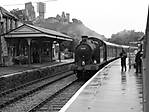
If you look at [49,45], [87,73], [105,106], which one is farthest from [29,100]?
[49,45]

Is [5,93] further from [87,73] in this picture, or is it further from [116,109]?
[116,109]

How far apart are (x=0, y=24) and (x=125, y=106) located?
2563 cm

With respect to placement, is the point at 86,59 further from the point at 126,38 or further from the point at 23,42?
the point at 126,38

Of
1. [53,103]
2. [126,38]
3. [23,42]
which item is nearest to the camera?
[53,103]

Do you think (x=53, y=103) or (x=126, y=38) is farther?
(x=126, y=38)

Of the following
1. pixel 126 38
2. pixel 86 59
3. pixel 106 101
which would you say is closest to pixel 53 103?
pixel 106 101

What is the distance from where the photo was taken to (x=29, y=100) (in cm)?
1417

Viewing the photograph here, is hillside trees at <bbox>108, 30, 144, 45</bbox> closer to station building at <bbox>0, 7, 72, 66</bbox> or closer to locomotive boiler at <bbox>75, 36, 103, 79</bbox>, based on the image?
station building at <bbox>0, 7, 72, 66</bbox>

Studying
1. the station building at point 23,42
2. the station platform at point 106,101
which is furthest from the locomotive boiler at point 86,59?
the station platform at point 106,101

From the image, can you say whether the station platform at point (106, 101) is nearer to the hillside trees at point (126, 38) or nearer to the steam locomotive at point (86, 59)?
the steam locomotive at point (86, 59)

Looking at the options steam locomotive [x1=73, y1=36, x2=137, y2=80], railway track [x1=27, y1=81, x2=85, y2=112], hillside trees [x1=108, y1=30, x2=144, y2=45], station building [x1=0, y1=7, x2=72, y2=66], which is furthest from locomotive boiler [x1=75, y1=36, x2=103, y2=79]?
hillside trees [x1=108, y1=30, x2=144, y2=45]

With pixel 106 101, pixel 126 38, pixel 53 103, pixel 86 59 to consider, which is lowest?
pixel 53 103

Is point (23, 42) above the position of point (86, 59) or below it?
above

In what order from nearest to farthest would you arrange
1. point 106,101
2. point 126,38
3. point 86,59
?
1. point 106,101
2. point 86,59
3. point 126,38
